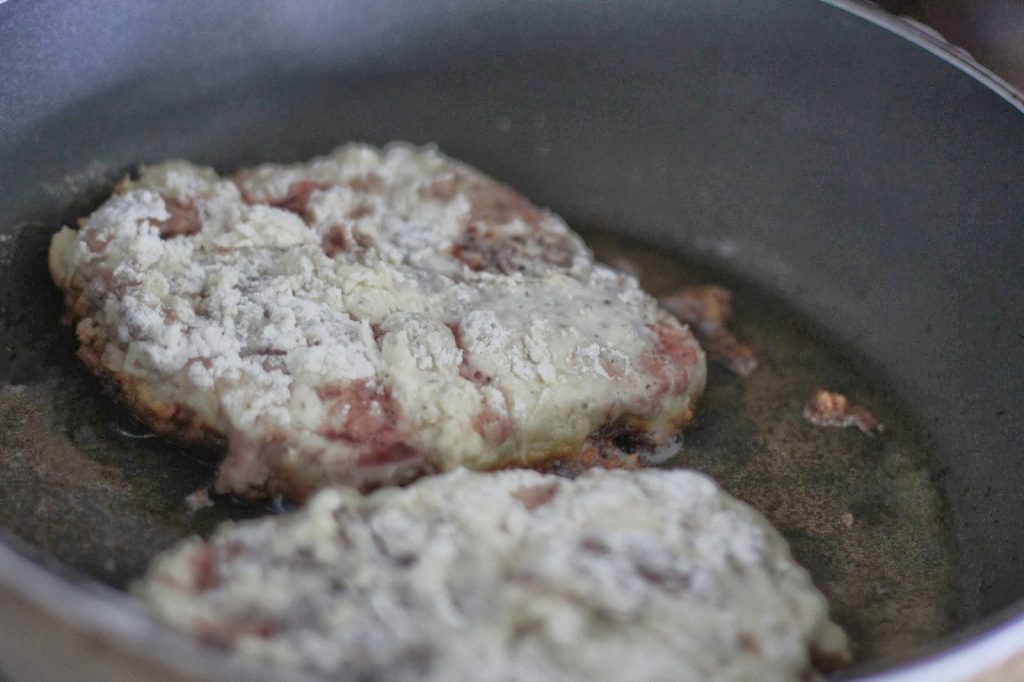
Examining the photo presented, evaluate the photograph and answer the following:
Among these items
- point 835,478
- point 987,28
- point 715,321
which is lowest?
point 835,478

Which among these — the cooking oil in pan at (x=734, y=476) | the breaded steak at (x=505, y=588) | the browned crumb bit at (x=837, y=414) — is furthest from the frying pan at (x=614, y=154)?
the breaded steak at (x=505, y=588)

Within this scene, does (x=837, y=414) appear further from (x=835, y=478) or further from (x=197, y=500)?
(x=197, y=500)

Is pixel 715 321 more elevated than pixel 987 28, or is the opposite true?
pixel 987 28

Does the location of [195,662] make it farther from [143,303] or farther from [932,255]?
[932,255]

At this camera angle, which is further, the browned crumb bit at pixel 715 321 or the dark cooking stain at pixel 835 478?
A: the browned crumb bit at pixel 715 321

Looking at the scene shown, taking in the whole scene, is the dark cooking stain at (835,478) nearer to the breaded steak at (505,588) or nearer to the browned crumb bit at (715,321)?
the browned crumb bit at (715,321)

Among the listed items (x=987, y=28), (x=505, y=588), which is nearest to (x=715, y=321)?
(x=987, y=28)
